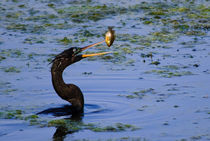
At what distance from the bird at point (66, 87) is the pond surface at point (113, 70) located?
0.21m

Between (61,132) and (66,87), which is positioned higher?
(66,87)

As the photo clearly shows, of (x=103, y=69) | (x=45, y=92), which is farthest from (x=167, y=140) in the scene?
(x=103, y=69)

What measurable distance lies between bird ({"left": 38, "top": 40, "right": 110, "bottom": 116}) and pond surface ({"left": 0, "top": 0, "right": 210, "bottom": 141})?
0.68 feet

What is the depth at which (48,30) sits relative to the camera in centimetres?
1359

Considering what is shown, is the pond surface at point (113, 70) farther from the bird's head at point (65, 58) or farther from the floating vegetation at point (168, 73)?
the bird's head at point (65, 58)

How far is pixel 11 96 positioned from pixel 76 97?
1115 mm

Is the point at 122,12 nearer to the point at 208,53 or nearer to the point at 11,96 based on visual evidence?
the point at 208,53

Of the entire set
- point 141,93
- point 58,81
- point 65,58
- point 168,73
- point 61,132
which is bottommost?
point 61,132

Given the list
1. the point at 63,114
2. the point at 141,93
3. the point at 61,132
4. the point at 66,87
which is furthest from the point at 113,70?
the point at 61,132

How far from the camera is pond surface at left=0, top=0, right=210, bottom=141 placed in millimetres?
7668

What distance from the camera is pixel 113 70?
10.6m

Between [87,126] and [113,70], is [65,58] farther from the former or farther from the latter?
[113,70]

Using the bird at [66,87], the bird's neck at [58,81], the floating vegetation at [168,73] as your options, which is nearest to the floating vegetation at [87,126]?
the bird at [66,87]

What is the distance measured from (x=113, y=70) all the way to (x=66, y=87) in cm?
197
